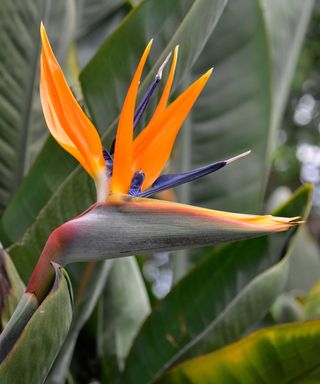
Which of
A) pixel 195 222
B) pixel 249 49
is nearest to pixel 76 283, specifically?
pixel 195 222

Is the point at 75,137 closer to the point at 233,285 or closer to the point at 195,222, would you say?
the point at 195,222

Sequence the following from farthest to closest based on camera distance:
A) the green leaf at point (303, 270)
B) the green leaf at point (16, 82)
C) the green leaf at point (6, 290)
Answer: the green leaf at point (303, 270) → the green leaf at point (16, 82) → the green leaf at point (6, 290)

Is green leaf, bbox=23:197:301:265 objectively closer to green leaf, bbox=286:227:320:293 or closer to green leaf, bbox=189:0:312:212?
green leaf, bbox=189:0:312:212

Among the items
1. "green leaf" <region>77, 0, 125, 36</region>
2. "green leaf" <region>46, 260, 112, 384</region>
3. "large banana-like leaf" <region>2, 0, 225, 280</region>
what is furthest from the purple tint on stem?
"green leaf" <region>77, 0, 125, 36</region>

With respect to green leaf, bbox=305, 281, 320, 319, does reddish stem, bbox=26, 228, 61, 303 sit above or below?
above

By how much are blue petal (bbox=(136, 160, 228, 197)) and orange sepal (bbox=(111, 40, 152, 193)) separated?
0.03m

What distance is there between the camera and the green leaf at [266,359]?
74 cm

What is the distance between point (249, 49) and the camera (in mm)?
1100

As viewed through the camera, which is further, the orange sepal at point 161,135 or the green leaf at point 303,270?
the green leaf at point 303,270

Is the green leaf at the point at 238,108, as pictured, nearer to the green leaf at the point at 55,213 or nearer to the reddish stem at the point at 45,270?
the green leaf at the point at 55,213

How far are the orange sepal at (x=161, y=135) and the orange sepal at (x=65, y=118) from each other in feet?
0.13

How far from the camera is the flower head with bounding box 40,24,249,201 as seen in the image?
0.53m

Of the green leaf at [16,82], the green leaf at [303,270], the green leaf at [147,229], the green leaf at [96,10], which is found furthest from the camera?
the green leaf at [303,270]

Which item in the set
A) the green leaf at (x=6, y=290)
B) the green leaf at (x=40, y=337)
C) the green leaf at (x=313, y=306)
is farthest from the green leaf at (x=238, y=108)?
the green leaf at (x=40, y=337)
